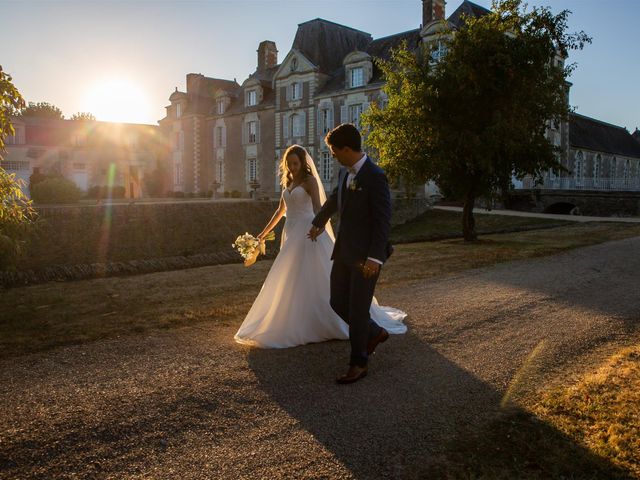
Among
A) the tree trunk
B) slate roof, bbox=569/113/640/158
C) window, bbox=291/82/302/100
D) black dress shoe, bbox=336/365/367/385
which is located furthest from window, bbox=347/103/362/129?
black dress shoe, bbox=336/365/367/385

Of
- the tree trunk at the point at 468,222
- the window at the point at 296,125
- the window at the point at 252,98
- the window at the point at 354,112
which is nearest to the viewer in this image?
the tree trunk at the point at 468,222

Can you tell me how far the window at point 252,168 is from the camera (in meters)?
43.0

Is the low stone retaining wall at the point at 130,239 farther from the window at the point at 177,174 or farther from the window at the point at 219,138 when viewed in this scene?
the window at the point at 177,174

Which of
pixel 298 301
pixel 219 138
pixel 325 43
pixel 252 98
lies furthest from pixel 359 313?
pixel 219 138

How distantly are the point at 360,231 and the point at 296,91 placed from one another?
3608 centimetres

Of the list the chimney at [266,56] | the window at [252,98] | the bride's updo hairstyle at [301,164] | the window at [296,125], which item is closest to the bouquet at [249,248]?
the bride's updo hairstyle at [301,164]

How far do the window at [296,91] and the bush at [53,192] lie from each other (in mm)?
18287

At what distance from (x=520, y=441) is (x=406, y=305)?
3792mm

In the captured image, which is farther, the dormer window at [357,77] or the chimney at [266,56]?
the chimney at [266,56]

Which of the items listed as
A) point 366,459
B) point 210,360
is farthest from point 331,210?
point 366,459

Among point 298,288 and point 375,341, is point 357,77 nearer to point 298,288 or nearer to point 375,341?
point 298,288

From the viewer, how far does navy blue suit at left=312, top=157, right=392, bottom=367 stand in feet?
14.3

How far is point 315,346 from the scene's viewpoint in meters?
5.30

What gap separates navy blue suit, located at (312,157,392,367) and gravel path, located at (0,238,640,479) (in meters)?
0.43
